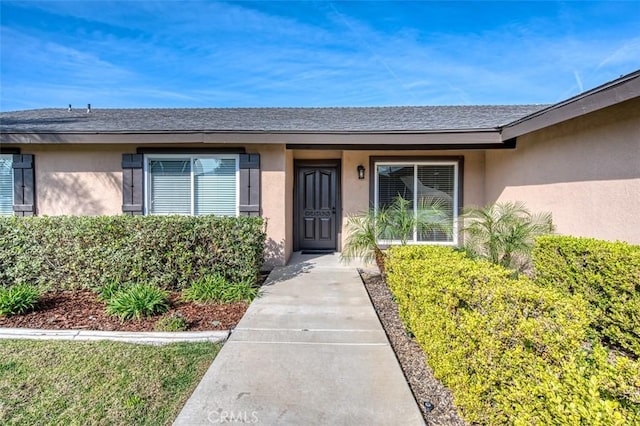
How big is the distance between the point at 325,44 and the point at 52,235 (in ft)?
31.5

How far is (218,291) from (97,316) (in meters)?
1.53

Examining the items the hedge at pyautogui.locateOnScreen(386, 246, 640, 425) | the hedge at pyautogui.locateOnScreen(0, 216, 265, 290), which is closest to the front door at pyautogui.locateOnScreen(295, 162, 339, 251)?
the hedge at pyautogui.locateOnScreen(0, 216, 265, 290)

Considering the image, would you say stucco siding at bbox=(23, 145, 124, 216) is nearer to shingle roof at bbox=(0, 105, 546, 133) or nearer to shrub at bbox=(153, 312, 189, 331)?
shingle roof at bbox=(0, 105, 546, 133)

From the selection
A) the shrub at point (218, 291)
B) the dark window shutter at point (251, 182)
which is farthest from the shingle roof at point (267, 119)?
the shrub at point (218, 291)

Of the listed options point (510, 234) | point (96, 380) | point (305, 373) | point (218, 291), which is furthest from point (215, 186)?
point (510, 234)

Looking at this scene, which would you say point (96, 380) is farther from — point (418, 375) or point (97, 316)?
point (418, 375)

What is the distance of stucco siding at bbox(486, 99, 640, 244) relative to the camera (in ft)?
13.3

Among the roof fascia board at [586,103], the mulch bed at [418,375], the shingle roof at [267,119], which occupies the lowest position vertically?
the mulch bed at [418,375]

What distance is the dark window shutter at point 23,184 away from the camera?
265 inches

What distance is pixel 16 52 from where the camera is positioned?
9742mm

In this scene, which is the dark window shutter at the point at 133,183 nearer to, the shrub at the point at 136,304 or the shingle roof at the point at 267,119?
the shingle roof at the point at 267,119

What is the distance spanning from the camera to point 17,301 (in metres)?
4.18

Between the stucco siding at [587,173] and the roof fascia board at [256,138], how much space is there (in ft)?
2.86

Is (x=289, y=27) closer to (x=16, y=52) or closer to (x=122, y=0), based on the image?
(x=122, y=0)
